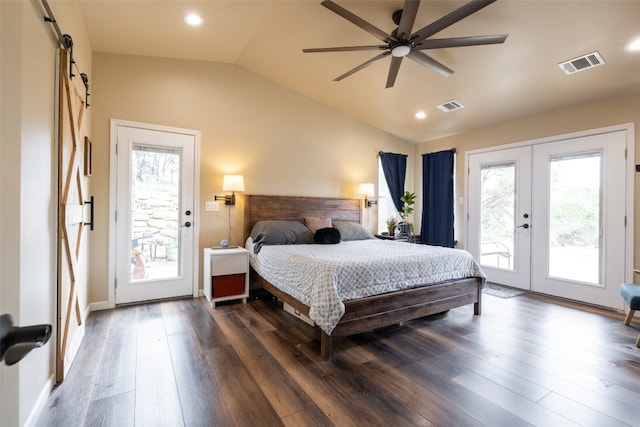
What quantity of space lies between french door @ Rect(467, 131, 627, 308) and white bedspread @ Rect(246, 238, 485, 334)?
5.21 feet

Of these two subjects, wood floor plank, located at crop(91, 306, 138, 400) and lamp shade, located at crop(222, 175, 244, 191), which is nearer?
wood floor plank, located at crop(91, 306, 138, 400)

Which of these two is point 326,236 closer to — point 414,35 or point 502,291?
point 414,35

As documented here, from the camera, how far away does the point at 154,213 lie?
3.60 meters

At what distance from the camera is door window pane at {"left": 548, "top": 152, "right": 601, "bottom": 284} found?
366 cm

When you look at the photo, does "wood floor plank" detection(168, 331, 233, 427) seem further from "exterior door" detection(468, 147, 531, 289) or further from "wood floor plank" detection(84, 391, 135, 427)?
"exterior door" detection(468, 147, 531, 289)

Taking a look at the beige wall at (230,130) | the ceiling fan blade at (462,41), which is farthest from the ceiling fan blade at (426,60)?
the beige wall at (230,130)

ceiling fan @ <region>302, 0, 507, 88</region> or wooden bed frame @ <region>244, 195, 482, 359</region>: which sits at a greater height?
ceiling fan @ <region>302, 0, 507, 88</region>

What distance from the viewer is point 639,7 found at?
7.61ft

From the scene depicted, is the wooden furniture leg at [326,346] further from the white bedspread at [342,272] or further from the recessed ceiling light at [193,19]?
the recessed ceiling light at [193,19]

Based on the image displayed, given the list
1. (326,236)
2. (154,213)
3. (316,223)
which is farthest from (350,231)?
(154,213)

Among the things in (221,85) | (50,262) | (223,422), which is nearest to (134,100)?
(221,85)

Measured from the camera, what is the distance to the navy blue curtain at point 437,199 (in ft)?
17.1

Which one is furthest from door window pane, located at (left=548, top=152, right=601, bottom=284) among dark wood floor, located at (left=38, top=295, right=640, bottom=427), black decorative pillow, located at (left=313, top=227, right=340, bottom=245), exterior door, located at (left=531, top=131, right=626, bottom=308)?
black decorative pillow, located at (left=313, top=227, right=340, bottom=245)

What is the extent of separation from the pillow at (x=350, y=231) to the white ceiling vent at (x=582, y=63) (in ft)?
9.81
